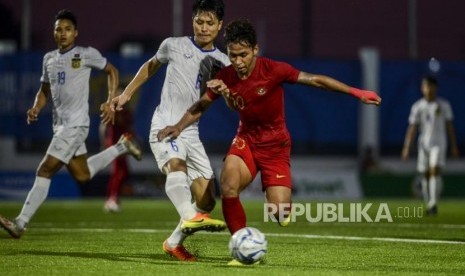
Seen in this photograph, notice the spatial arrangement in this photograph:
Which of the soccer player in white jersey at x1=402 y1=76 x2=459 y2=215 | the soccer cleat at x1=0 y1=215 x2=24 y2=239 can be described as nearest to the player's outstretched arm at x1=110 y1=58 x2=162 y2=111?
the soccer cleat at x1=0 y1=215 x2=24 y2=239

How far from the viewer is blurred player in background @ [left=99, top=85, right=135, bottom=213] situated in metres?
21.1

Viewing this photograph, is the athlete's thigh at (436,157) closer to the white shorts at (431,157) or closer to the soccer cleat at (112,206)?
the white shorts at (431,157)

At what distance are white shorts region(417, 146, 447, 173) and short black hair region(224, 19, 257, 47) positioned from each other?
1184 centimetres

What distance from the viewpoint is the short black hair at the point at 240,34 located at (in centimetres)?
995

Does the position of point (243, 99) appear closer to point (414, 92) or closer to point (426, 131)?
point (426, 131)

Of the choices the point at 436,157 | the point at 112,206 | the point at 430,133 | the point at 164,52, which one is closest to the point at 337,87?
the point at 164,52

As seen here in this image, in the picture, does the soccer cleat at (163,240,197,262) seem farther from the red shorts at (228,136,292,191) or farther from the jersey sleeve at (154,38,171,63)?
the jersey sleeve at (154,38,171,63)

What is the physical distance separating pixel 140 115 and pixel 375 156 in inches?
280

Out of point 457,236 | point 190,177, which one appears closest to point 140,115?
point 457,236

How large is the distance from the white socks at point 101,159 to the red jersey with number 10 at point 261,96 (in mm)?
5060

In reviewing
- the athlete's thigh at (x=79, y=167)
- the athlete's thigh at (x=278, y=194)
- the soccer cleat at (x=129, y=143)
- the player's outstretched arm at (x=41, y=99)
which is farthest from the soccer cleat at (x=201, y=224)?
the soccer cleat at (x=129, y=143)

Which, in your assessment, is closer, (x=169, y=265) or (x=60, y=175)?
(x=169, y=265)

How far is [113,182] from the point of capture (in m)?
21.8

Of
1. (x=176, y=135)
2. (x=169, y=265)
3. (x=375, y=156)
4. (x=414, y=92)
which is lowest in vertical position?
(x=375, y=156)
